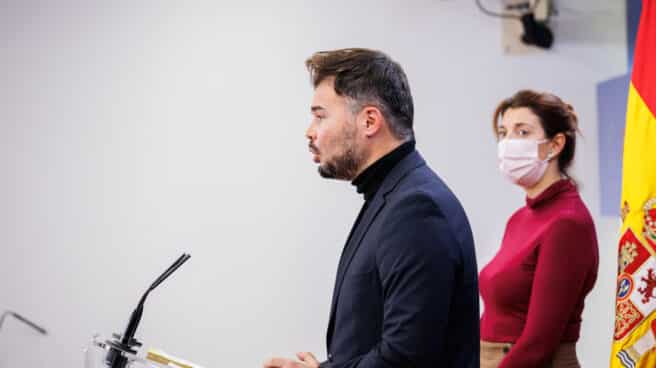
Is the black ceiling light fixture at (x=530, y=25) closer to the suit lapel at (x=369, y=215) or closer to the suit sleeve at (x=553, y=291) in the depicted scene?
the suit sleeve at (x=553, y=291)

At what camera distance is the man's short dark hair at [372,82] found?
4.23 ft

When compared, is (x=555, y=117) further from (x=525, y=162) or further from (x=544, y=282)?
(x=544, y=282)

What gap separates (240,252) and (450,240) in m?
1.92

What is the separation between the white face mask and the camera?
1958mm

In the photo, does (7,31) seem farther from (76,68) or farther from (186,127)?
(186,127)

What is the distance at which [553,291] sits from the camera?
170cm

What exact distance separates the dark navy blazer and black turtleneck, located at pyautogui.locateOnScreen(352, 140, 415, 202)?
25 mm

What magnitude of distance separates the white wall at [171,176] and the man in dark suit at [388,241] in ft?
5.47

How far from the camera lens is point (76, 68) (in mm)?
2945

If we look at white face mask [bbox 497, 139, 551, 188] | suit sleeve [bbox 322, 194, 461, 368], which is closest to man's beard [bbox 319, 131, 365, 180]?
suit sleeve [bbox 322, 194, 461, 368]

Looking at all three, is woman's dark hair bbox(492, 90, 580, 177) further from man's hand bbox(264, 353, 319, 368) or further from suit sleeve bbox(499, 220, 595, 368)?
man's hand bbox(264, 353, 319, 368)

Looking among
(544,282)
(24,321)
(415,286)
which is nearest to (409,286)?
(415,286)

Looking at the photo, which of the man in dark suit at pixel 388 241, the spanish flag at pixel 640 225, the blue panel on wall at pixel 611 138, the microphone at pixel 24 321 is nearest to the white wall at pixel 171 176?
the microphone at pixel 24 321

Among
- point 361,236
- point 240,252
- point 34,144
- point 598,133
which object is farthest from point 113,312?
point 598,133
